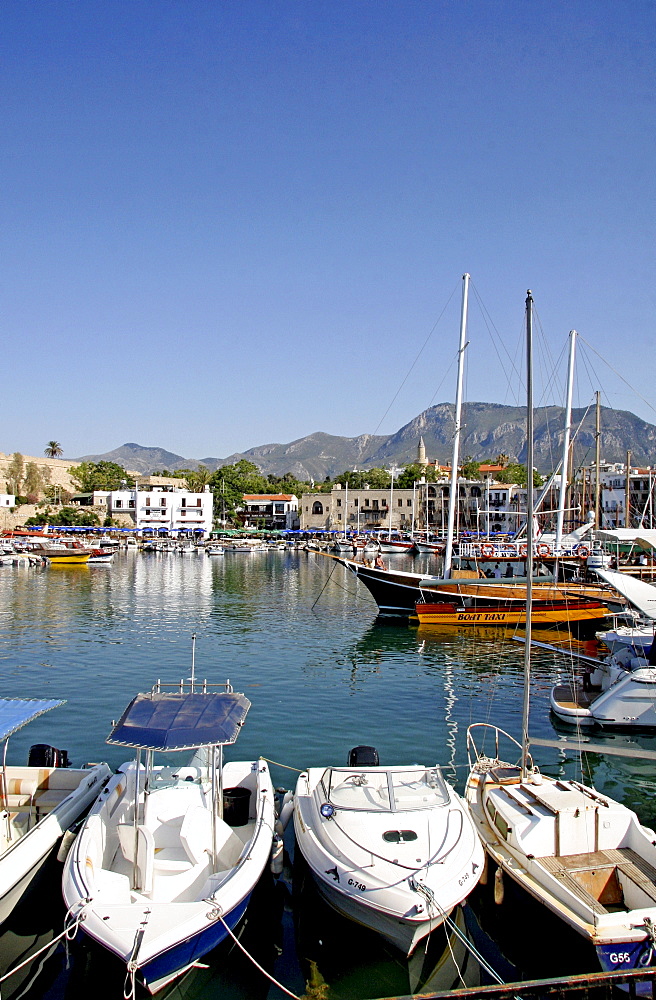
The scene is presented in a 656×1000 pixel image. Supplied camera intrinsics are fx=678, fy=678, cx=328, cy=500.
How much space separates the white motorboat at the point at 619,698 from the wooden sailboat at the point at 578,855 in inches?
301

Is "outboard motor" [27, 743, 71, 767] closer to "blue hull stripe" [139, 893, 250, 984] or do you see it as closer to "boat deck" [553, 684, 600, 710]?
"blue hull stripe" [139, 893, 250, 984]

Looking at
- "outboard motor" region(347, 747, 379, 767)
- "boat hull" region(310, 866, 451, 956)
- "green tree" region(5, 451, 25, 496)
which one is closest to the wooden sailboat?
"boat hull" region(310, 866, 451, 956)

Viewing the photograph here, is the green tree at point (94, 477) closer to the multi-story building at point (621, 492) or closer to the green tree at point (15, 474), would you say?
the green tree at point (15, 474)

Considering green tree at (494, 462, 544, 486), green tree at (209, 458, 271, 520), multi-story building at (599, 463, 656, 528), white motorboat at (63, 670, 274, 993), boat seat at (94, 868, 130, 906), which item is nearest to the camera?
white motorboat at (63, 670, 274, 993)

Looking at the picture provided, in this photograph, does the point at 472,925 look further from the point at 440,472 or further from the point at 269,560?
the point at 440,472

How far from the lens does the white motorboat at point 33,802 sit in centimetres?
1020

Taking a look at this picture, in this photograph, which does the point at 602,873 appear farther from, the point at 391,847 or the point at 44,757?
the point at 44,757

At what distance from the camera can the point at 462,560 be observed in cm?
5806

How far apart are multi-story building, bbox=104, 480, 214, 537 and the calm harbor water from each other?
7609cm

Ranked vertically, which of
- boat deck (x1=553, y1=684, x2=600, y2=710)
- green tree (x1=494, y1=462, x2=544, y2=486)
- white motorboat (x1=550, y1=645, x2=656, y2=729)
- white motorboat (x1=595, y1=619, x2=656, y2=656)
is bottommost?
boat deck (x1=553, y1=684, x2=600, y2=710)

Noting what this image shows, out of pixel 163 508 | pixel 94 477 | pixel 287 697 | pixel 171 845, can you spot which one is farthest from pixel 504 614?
pixel 94 477

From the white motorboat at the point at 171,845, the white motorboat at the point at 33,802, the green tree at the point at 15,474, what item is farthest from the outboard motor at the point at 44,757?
the green tree at the point at 15,474

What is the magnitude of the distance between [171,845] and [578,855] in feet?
21.1

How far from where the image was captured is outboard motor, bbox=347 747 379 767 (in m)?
14.1
